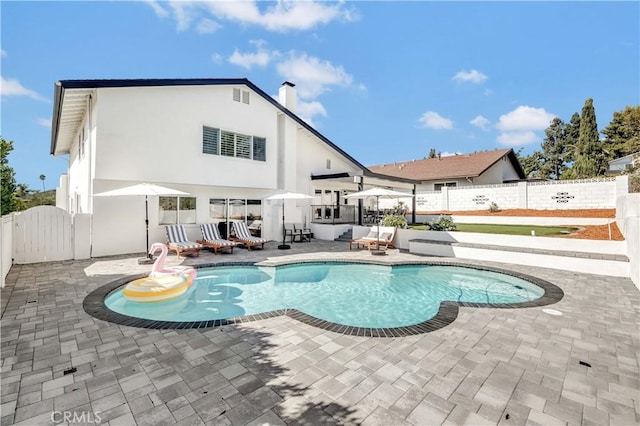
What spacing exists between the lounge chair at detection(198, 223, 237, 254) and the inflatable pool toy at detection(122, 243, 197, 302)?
4826 millimetres

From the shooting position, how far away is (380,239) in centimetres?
1404

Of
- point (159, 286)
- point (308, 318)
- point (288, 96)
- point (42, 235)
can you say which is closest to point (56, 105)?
point (42, 235)

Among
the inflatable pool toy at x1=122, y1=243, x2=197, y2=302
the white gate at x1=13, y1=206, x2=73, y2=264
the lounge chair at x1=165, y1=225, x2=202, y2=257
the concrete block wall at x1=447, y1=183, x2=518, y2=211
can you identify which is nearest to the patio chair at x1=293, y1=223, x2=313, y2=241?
the lounge chair at x1=165, y1=225, x2=202, y2=257

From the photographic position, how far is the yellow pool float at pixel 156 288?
21.8ft

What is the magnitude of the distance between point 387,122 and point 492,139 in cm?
2206

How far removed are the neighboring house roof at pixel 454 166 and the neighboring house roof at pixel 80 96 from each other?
39.5 ft

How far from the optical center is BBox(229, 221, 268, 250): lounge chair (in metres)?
13.6

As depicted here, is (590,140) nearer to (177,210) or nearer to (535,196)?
(535,196)

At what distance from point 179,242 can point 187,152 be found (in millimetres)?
4237

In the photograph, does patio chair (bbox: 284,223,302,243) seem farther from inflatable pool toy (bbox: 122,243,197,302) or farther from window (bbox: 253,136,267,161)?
inflatable pool toy (bbox: 122,243,197,302)

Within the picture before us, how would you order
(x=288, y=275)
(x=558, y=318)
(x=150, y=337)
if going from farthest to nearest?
(x=288, y=275) < (x=558, y=318) < (x=150, y=337)

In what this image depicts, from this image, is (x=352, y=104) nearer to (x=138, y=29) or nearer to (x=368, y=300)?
(x=138, y=29)

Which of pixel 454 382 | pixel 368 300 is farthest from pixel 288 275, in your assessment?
pixel 454 382

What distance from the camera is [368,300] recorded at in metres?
7.54
